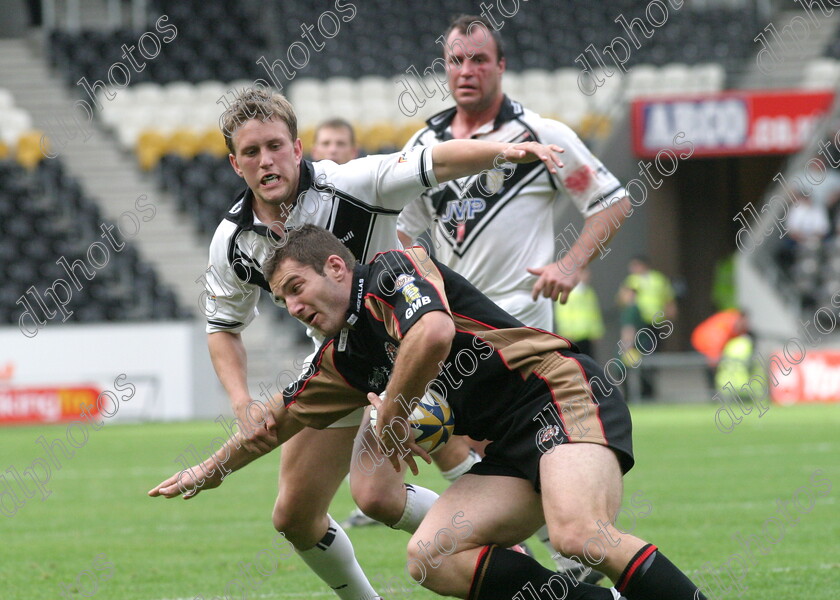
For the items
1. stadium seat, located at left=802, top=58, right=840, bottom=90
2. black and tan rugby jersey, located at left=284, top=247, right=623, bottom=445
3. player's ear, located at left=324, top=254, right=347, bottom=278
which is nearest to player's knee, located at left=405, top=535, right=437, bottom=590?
black and tan rugby jersey, located at left=284, top=247, right=623, bottom=445

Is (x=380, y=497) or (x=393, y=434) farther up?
(x=393, y=434)

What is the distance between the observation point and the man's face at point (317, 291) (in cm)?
420

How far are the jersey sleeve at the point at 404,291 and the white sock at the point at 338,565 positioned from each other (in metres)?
1.20

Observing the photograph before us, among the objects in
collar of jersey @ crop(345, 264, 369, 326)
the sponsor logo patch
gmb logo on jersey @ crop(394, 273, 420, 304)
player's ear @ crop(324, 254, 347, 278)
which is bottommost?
the sponsor logo patch

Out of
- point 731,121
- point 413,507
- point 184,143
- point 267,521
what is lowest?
point 267,521

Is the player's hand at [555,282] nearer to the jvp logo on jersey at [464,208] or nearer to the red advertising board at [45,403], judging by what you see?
the jvp logo on jersey at [464,208]

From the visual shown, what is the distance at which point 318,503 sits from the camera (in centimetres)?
494

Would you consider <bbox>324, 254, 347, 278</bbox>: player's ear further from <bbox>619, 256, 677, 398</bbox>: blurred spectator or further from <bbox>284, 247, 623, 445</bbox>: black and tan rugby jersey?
<bbox>619, 256, 677, 398</bbox>: blurred spectator

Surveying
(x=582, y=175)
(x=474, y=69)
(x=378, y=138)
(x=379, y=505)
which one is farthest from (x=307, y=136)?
(x=379, y=505)

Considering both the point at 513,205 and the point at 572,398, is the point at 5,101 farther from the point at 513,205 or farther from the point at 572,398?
the point at 572,398

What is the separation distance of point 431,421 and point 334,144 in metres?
3.82

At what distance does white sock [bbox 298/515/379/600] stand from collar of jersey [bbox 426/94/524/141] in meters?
2.02

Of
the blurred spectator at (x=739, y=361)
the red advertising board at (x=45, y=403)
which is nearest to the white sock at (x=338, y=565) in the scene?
the red advertising board at (x=45, y=403)

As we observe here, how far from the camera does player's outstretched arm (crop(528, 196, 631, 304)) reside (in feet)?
18.3
